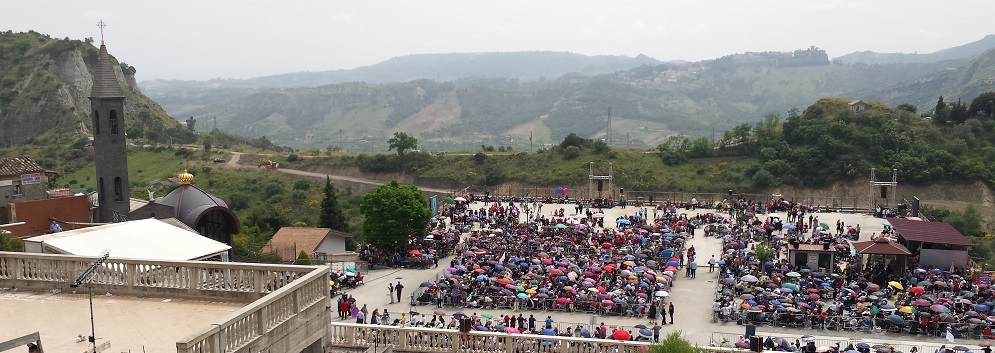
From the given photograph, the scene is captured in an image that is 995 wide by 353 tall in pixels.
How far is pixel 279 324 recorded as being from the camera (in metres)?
9.66

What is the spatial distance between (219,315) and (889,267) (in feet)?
105

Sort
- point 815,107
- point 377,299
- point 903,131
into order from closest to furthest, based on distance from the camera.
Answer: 1. point 377,299
2. point 903,131
3. point 815,107

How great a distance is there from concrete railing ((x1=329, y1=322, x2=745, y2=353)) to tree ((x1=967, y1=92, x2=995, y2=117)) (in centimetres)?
7658

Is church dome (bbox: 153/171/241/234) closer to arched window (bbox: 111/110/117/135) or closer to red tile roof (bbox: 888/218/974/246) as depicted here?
arched window (bbox: 111/110/117/135)

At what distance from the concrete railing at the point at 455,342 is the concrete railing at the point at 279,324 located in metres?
3.90

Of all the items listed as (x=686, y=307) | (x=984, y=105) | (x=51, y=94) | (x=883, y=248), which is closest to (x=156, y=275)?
(x=686, y=307)

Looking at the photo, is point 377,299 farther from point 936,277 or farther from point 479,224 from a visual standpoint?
point 936,277

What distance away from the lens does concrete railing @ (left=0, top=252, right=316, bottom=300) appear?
10.8 m

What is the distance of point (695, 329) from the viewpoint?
28.0 meters

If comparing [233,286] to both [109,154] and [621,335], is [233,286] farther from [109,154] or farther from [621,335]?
→ [109,154]

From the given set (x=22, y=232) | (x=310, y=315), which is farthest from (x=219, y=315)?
(x=22, y=232)

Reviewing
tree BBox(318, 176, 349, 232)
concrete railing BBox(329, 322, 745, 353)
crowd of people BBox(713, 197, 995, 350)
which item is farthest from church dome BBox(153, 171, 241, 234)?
concrete railing BBox(329, 322, 745, 353)

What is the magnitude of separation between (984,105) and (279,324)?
3428 inches

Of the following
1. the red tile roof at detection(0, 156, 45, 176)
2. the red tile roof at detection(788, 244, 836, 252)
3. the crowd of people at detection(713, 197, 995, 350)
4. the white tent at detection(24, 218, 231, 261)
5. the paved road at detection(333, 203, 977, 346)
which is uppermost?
the white tent at detection(24, 218, 231, 261)
